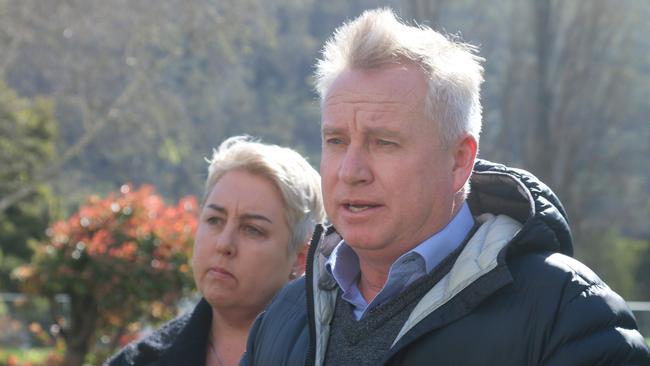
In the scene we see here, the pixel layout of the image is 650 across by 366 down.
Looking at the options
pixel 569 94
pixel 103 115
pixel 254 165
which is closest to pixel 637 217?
pixel 569 94

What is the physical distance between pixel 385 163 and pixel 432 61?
258 millimetres

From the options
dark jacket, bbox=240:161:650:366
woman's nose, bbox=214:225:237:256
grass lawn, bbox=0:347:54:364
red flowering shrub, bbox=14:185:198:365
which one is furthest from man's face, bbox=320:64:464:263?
grass lawn, bbox=0:347:54:364

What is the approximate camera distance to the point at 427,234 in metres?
2.51

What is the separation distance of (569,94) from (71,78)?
8.42 m

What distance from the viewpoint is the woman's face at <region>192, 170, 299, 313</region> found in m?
3.64

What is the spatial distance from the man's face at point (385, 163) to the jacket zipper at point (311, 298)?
211mm

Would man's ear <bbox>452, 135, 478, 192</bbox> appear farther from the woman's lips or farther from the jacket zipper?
the woman's lips

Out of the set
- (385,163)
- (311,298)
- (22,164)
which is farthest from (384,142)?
(22,164)

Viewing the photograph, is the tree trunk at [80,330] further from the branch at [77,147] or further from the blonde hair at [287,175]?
the branch at [77,147]

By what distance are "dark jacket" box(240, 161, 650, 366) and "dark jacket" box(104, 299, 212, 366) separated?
1.16 meters

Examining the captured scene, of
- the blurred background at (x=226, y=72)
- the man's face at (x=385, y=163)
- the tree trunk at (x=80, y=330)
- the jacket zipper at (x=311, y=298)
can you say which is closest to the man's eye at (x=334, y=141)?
the man's face at (x=385, y=163)

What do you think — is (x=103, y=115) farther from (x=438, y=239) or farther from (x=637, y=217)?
(x=438, y=239)

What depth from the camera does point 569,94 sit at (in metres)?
17.5

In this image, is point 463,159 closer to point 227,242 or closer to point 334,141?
point 334,141
